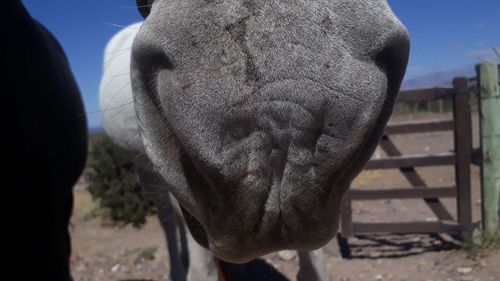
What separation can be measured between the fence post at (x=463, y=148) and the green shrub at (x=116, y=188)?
14.4ft

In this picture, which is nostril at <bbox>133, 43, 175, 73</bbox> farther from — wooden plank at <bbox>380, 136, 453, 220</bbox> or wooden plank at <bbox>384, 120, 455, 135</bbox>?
wooden plank at <bbox>380, 136, 453, 220</bbox>

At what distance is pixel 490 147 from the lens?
4184 mm

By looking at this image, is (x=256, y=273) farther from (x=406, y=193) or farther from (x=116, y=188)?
(x=116, y=188)

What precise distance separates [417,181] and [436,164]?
34 cm

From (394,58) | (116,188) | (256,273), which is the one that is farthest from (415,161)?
(116,188)

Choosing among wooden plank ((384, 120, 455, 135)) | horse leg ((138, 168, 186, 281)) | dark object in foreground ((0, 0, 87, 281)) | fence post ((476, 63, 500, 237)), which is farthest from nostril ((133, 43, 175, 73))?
wooden plank ((384, 120, 455, 135))

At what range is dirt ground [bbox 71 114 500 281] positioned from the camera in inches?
148

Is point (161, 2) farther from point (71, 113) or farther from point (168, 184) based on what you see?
point (71, 113)

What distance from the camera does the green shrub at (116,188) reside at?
7051mm

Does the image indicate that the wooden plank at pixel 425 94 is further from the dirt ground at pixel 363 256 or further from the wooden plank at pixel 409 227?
the wooden plank at pixel 409 227

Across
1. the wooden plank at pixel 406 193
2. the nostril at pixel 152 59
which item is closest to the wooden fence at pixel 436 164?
the wooden plank at pixel 406 193

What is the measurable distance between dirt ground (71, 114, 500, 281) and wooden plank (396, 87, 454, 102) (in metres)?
0.99

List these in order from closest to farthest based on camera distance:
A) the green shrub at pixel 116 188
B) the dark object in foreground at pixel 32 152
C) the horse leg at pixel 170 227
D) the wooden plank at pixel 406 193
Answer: the dark object in foreground at pixel 32 152 < the horse leg at pixel 170 227 < the wooden plank at pixel 406 193 < the green shrub at pixel 116 188

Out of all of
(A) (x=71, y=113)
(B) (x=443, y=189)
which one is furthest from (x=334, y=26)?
(B) (x=443, y=189)
